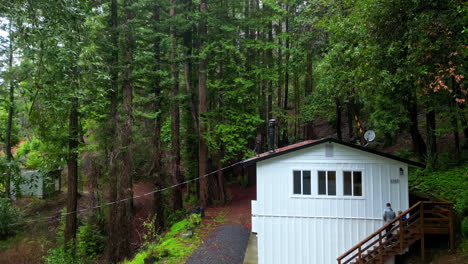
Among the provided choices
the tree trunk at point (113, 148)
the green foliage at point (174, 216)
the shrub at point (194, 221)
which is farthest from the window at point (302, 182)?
the green foliage at point (174, 216)

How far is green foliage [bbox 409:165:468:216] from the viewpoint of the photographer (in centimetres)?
968

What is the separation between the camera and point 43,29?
584 cm

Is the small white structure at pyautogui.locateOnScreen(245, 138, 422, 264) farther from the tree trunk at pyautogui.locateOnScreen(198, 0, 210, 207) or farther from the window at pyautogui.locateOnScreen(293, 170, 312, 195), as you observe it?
the tree trunk at pyautogui.locateOnScreen(198, 0, 210, 207)

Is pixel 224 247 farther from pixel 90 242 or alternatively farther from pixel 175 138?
pixel 90 242

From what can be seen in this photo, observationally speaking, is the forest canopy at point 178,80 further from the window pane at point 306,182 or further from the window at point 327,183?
the window at point 327,183

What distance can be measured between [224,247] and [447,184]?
9749mm

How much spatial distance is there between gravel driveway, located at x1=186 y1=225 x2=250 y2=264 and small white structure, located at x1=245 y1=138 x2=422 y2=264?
49.0 inches

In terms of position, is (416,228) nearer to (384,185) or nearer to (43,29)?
(384,185)

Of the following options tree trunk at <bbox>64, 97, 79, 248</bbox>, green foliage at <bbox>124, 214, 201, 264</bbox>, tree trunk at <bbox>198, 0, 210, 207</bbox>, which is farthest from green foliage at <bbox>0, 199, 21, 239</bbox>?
tree trunk at <bbox>198, 0, 210, 207</bbox>

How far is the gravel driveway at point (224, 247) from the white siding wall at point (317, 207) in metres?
1.25

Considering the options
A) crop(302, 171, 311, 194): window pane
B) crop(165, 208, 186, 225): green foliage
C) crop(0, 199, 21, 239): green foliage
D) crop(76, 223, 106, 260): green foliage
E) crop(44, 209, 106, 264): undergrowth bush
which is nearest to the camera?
crop(302, 171, 311, 194): window pane

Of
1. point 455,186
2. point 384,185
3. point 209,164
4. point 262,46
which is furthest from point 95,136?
point 455,186

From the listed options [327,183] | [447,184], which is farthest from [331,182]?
[447,184]

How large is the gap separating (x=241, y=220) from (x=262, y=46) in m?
10.2
